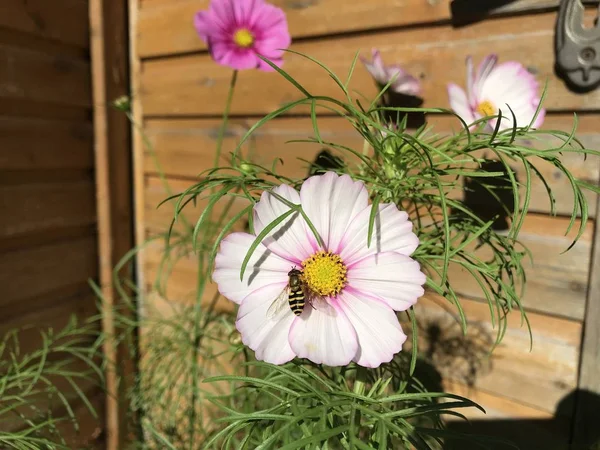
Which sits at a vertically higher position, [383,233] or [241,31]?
[241,31]

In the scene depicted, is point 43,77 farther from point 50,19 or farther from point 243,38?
point 243,38

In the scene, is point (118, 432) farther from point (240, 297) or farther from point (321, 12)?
point (321, 12)

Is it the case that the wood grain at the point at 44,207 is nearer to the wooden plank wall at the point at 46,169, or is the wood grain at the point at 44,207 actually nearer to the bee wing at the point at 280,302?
the wooden plank wall at the point at 46,169

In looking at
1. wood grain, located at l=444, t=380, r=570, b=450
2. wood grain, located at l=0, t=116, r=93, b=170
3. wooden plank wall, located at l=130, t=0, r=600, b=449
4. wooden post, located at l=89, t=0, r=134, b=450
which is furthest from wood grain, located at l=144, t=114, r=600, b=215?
wood grain, located at l=444, t=380, r=570, b=450

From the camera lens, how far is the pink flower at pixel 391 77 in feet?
2.39

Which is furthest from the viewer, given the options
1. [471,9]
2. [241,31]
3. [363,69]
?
[363,69]

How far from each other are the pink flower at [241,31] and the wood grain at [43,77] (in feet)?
2.12

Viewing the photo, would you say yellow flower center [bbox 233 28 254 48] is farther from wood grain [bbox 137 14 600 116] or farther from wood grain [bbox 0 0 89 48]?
wood grain [bbox 0 0 89 48]

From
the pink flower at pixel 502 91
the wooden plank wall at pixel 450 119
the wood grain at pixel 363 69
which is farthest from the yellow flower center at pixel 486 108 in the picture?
the wood grain at pixel 363 69

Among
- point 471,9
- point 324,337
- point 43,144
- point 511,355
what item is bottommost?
point 511,355

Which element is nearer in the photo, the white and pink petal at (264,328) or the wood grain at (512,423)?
the white and pink petal at (264,328)

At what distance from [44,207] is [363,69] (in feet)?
3.15

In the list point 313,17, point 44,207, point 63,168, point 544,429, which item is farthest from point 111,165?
point 544,429

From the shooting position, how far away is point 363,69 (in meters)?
1.11
